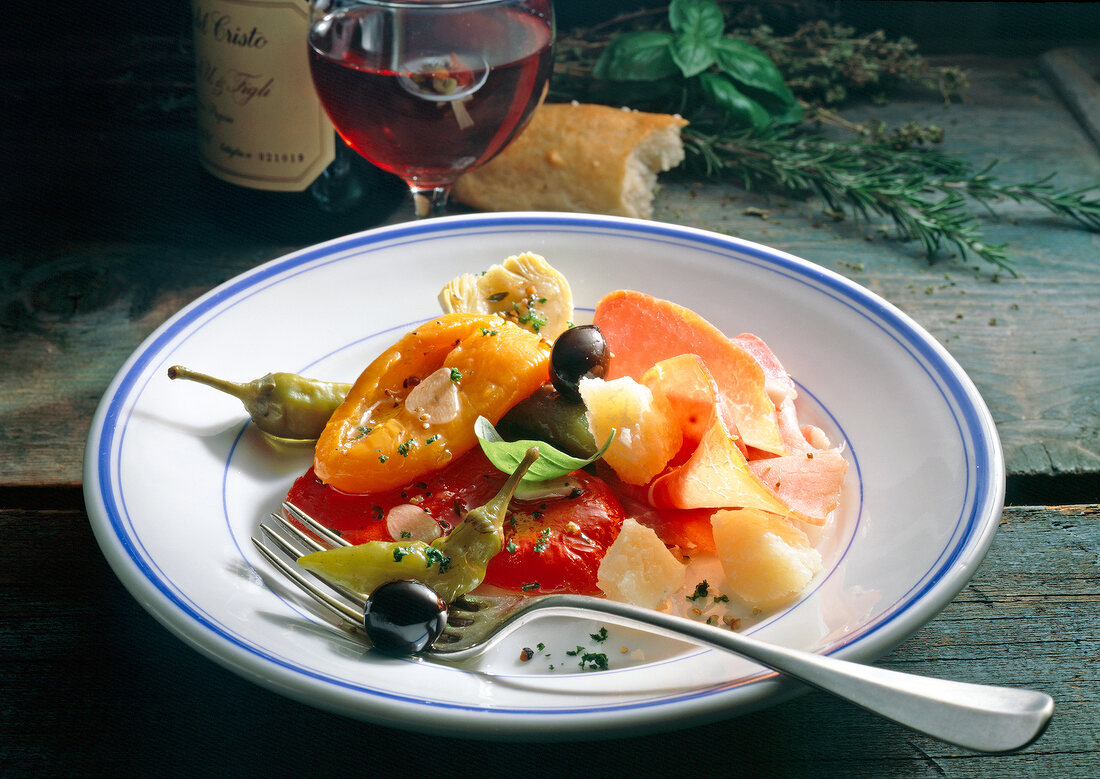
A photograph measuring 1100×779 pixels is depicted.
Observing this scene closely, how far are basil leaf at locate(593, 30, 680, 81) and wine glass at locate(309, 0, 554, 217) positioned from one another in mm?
899

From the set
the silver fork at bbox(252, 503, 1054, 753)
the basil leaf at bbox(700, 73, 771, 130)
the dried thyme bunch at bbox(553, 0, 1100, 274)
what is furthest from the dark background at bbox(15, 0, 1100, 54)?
the silver fork at bbox(252, 503, 1054, 753)

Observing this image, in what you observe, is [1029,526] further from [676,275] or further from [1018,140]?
[1018,140]

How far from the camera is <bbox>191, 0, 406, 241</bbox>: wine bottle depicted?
7.17ft

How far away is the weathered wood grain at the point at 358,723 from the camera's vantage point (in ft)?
3.87

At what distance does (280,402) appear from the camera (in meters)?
1.57

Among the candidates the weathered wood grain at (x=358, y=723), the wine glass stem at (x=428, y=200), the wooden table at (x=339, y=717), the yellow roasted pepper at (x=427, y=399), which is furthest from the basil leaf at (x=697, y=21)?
the weathered wood grain at (x=358, y=723)

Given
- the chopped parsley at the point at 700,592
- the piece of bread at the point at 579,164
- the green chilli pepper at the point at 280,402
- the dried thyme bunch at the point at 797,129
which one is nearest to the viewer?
the chopped parsley at the point at 700,592

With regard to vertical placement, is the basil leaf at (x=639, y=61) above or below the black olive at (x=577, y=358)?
above

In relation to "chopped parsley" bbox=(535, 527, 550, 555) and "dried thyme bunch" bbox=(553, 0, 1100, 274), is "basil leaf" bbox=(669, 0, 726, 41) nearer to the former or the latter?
"dried thyme bunch" bbox=(553, 0, 1100, 274)

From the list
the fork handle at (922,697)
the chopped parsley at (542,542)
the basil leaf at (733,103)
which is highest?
the basil leaf at (733,103)

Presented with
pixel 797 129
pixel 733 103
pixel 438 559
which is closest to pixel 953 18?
pixel 797 129

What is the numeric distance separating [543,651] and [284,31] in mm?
1618

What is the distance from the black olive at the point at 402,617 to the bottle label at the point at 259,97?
150 centimetres

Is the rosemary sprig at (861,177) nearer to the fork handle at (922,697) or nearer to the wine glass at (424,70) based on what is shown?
the wine glass at (424,70)
